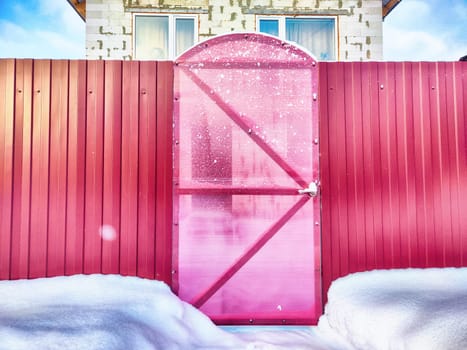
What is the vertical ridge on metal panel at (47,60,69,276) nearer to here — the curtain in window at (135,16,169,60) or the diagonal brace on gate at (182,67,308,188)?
the diagonal brace on gate at (182,67,308,188)

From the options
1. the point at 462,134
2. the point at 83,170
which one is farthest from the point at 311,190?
the point at 83,170

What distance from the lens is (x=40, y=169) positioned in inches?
115

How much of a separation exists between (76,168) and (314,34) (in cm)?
519

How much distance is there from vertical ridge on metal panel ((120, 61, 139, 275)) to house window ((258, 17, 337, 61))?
3.96 m

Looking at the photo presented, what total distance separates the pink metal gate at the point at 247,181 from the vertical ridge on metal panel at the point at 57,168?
1032 millimetres

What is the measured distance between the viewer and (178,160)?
116 inches

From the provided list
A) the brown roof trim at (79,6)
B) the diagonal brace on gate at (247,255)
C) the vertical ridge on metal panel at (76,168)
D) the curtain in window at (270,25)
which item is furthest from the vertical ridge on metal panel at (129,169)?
the brown roof trim at (79,6)

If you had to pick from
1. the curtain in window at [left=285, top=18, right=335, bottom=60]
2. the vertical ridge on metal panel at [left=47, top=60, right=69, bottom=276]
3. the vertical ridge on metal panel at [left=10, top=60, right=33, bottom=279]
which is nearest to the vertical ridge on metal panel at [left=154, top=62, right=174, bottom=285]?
the vertical ridge on metal panel at [left=47, top=60, right=69, bottom=276]

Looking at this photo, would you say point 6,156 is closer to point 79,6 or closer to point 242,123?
point 242,123

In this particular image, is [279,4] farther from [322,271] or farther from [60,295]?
[60,295]

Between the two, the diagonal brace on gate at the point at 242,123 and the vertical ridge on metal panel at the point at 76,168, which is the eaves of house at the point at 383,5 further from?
the diagonal brace on gate at the point at 242,123

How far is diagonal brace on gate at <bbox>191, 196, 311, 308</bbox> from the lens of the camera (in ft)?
9.51

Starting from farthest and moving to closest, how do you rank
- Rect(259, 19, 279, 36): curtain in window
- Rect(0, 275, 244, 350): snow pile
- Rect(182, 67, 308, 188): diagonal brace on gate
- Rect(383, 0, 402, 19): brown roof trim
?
Rect(383, 0, 402, 19): brown roof trim, Rect(259, 19, 279, 36): curtain in window, Rect(182, 67, 308, 188): diagonal brace on gate, Rect(0, 275, 244, 350): snow pile

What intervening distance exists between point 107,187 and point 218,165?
105 centimetres
